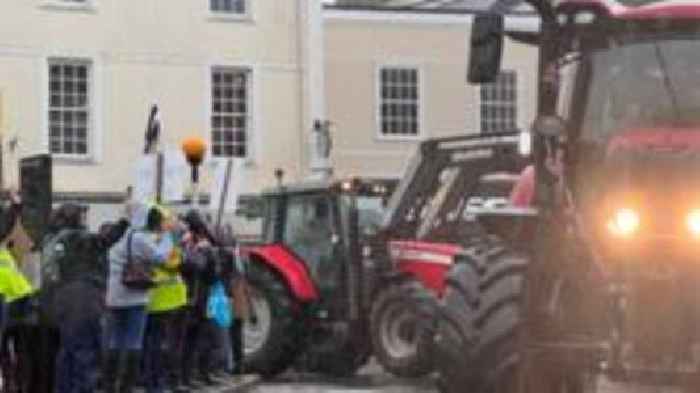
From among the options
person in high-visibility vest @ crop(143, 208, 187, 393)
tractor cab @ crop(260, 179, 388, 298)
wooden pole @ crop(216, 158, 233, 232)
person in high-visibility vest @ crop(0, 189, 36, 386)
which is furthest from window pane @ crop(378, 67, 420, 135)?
person in high-visibility vest @ crop(0, 189, 36, 386)

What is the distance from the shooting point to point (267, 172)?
40844 millimetres

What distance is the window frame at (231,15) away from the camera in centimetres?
4066

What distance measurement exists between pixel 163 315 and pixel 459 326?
7731 mm

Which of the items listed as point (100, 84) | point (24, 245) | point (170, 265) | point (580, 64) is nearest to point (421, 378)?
point (170, 265)

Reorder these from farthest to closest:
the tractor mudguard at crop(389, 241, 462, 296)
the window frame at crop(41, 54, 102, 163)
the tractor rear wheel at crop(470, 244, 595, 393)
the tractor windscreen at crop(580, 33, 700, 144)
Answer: the window frame at crop(41, 54, 102, 163), the tractor mudguard at crop(389, 241, 462, 296), the tractor windscreen at crop(580, 33, 700, 144), the tractor rear wheel at crop(470, 244, 595, 393)

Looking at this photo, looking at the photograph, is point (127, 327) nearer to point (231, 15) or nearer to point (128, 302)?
point (128, 302)

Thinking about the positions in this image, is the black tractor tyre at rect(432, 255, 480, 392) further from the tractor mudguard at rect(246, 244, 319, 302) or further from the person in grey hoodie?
the tractor mudguard at rect(246, 244, 319, 302)

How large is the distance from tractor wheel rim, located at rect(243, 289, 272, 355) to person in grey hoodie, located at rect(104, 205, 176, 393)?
5.64 m

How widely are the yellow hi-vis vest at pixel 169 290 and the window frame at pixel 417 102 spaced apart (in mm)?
26409

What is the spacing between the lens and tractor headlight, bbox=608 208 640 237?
Result: 31.3 feet

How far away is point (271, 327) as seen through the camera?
863 inches

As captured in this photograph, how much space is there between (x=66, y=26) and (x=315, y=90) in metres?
5.93

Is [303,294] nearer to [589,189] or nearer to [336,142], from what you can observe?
[589,189]

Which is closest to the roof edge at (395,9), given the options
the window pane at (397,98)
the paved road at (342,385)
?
the window pane at (397,98)
